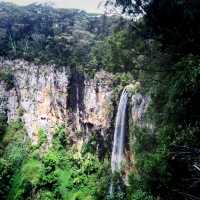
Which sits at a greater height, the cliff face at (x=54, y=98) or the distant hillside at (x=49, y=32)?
the distant hillside at (x=49, y=32)

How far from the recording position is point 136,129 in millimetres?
16609

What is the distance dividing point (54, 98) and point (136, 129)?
16.5m

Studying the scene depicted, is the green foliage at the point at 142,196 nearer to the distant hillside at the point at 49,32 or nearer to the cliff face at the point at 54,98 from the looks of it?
the cliff face at the point at 54,98

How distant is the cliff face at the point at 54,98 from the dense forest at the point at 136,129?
514 mm

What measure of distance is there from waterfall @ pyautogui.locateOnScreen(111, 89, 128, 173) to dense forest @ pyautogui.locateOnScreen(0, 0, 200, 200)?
Result: 599 millimetres

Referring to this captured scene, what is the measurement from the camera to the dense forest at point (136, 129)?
11.6m

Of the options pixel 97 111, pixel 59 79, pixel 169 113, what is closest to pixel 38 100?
pixel 59 79

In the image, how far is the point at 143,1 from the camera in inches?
543

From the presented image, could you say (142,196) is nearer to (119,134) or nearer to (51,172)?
(119,134)

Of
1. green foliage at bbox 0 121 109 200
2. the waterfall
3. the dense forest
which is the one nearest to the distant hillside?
the dense forest

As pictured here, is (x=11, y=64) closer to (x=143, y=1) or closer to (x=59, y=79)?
(x=59, y=79)

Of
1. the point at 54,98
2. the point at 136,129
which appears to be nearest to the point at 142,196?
the point at 136,129

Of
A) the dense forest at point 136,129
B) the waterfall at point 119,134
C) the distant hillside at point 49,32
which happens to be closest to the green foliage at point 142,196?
the dense forest at point 136,129

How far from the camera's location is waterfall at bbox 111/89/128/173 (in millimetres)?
24408
